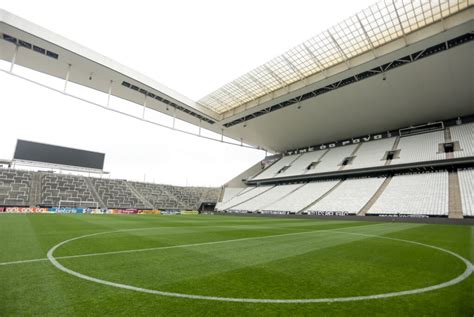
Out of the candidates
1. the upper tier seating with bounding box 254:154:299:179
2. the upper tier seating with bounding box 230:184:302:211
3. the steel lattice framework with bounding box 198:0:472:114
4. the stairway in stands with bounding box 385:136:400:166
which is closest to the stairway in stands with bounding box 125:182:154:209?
the upper tier seating with bounding box 230:184:302:211

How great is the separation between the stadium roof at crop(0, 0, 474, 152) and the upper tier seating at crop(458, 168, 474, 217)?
9.43 meters

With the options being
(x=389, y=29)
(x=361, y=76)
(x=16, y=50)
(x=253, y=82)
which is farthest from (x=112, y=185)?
(x=389, y=29)

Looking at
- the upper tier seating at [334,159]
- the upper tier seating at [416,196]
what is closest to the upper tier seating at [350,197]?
the upper tier seating at [416,196]

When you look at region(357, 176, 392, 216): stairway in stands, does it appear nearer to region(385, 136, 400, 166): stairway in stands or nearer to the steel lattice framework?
region(385, 136, 400, 166): stairway in stands

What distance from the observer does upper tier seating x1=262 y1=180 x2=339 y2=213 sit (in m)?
31.1

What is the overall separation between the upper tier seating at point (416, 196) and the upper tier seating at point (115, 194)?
39.1 meters

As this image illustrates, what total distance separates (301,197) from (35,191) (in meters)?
41.7

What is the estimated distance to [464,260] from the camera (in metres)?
5.71

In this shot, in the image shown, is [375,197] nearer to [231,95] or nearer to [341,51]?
[341,51]

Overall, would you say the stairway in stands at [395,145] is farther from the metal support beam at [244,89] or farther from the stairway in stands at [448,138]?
the metal support beam at [244,89]

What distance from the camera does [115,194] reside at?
4372cm

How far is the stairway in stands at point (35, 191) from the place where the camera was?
34338 mm

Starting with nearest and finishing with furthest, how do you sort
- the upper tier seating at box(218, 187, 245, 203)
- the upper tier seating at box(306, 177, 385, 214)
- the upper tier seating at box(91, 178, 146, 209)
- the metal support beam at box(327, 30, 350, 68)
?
1. the metal support beam at box(327, 30, 350, 68)
2. the upper tier seating at box(306, 177, 385, 214)
3. the upper tier seating at box(91, 178, 146, 209)
4. the upper tier seating at box(218, 187, 245, 203)

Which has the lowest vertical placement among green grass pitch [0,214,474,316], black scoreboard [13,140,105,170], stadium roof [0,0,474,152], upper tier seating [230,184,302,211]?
green grass pitch [0,214,474,316]
